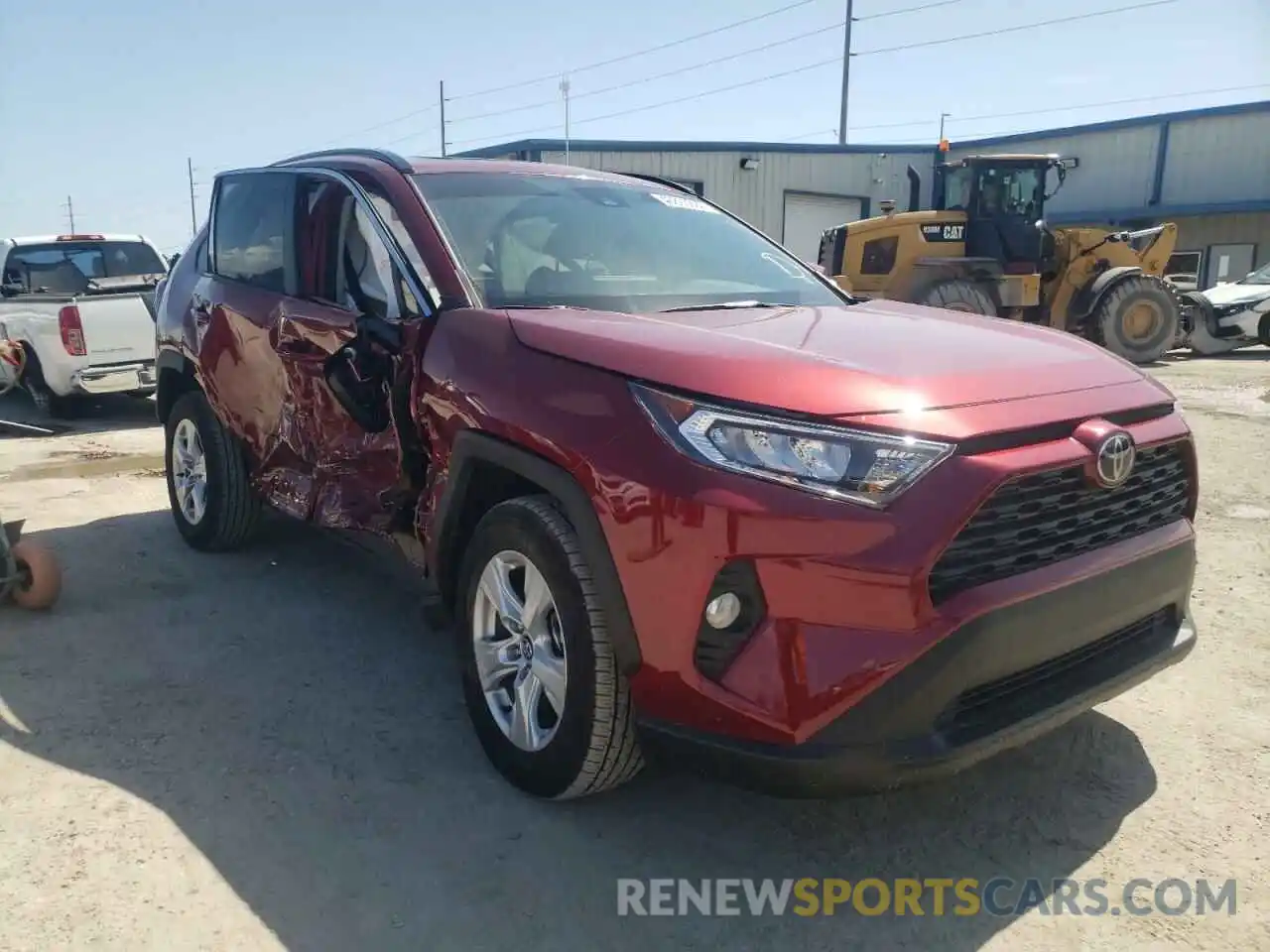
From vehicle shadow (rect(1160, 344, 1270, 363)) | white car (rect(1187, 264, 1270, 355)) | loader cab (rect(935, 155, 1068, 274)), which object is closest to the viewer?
loader cab (rect(935, 155, 1068, 274))

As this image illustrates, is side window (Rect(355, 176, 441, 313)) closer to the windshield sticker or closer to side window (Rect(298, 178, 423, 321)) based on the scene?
side window (Rect(298, 178, 423, 321))

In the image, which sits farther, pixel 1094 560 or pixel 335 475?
pixel 335 475

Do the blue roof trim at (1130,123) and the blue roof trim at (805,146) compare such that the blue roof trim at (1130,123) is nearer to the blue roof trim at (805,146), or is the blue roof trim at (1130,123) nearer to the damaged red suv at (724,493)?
the blue roof trim at (805,146)

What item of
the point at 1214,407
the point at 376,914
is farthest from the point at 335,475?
the point at 1214,407

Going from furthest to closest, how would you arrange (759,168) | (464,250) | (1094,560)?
(759,168) < (464,250) < (1094,560)

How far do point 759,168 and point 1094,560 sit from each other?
24013mm

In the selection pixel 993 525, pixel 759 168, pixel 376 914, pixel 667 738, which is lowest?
pixel 376 914

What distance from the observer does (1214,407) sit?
9602mm

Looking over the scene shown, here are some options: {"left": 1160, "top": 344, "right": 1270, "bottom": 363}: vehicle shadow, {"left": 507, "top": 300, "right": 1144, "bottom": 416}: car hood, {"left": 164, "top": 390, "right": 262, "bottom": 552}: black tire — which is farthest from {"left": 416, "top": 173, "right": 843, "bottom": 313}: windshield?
{"left": 1160, "top": 344, "right": 1270, "bottom": 363}: vehicle shadow

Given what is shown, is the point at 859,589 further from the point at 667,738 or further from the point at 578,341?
the point at 578,341

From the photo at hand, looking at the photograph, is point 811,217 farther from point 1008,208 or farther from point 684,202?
point 684,202

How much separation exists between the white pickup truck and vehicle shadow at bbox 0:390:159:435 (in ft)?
0.70

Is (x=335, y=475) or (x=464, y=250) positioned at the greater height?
(x=464, y=250)

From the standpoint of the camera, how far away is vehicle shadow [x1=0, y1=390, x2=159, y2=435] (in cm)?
949
